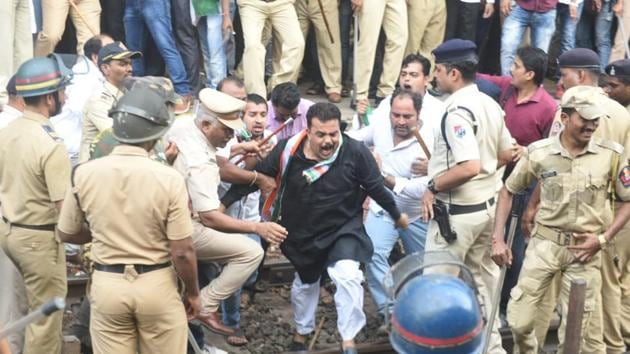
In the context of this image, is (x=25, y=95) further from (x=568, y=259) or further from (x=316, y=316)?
(x=568, y=259)

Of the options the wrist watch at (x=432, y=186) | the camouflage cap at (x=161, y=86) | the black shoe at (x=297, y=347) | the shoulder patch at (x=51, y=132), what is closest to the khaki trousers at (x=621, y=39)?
the wrist watch at (x=432, y=186)

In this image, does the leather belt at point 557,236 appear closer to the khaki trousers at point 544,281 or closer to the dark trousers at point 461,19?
the khaki trousers at point 544,281

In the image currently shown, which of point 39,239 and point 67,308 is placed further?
point 67,308

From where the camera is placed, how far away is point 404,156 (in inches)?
340

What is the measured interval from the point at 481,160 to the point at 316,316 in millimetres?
2087

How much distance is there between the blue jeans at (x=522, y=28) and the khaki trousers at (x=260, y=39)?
7.96 feet

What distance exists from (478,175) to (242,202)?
1.90 meters

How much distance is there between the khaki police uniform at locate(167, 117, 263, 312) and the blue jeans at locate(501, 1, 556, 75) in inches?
206

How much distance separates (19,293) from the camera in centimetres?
730

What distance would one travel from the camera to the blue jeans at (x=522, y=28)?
11898 millimetres

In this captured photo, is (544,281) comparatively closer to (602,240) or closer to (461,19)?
(602,240)

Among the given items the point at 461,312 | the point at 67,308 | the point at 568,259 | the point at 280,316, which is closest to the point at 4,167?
the point at 67,308

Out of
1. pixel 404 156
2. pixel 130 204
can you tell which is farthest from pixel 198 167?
pixel 404 156

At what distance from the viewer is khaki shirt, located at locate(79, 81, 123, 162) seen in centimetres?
794
